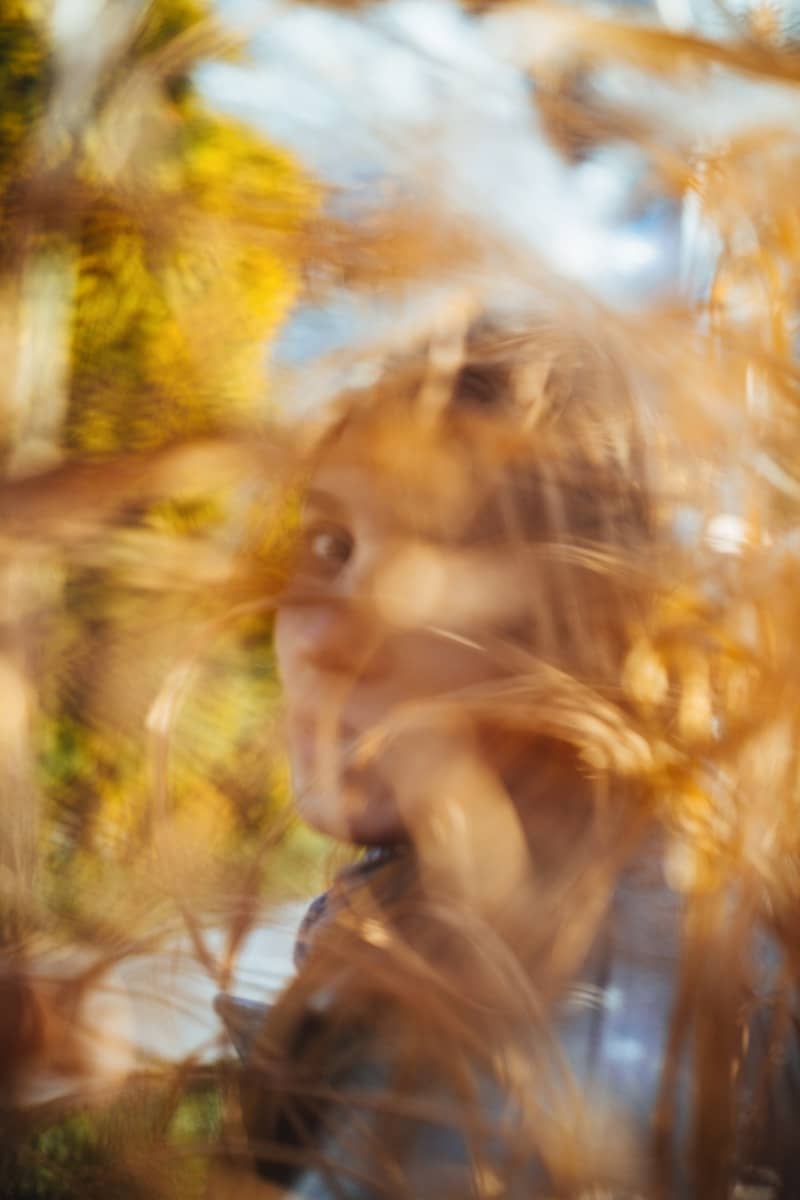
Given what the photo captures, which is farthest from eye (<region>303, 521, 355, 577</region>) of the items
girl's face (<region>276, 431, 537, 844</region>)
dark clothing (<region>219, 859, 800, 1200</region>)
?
dark clothing (<region>219, 859, 800, 1200</region>)

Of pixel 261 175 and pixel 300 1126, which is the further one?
pixel 261 175

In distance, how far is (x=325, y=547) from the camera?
320 millimetres

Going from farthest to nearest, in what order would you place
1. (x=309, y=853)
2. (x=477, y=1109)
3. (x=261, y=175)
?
1. (x=309, y=853)
2. (x=261, y=175)
3. (x=477, y=1109)

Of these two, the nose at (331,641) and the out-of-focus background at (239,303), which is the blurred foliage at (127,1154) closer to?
the out-of-focus background at (239,303)

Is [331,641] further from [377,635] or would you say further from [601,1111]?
[601,1111]

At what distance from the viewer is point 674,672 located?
229 mm

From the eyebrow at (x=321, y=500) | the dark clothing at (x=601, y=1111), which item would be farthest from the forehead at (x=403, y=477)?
the dark clothing at (x=601, y=1111)

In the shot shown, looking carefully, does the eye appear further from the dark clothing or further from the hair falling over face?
the dark clothing

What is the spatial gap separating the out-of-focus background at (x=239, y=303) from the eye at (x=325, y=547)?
5 centimetres

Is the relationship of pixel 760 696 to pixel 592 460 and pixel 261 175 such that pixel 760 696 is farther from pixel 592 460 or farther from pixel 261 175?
pixel 261 175

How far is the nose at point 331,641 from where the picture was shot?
0.28 m

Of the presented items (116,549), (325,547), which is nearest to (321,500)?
(325,547)

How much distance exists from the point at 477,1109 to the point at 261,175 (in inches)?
10.6

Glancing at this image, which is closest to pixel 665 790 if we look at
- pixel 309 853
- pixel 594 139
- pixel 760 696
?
pixel 760 696
